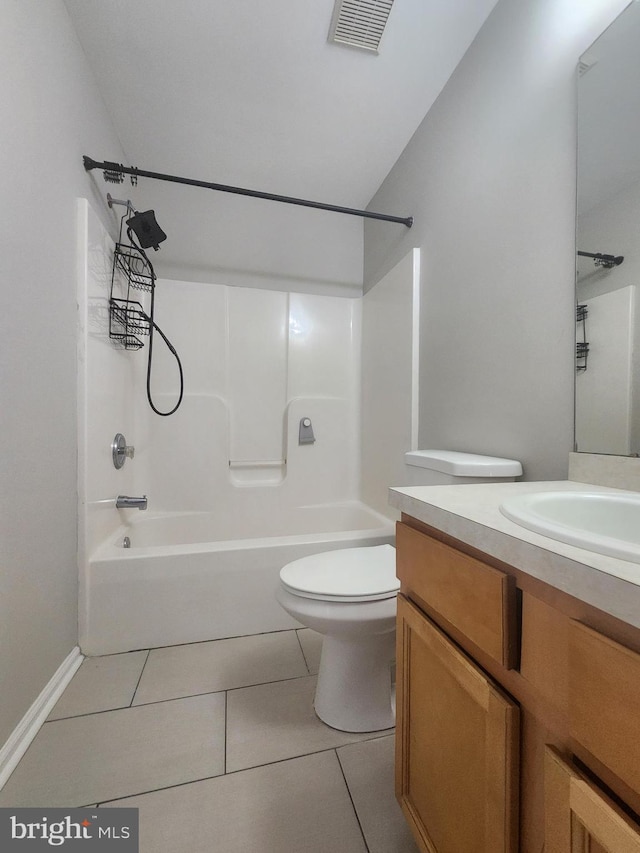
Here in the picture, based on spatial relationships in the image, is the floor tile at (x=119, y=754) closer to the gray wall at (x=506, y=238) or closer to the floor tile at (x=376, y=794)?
the floor tile at (x=376, y=794)

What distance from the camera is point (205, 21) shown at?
1.35m

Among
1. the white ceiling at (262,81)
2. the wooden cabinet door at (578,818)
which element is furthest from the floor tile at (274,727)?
the white ceiling at (262,81)

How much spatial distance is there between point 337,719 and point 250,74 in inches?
99.7

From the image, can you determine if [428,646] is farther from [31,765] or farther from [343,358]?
[343,358]

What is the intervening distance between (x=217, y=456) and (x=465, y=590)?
2030 mm

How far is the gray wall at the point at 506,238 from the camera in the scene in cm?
106

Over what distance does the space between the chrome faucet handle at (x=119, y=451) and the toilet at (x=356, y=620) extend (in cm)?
117

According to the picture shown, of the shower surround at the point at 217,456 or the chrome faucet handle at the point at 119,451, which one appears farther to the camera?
the chrome faucet handle at the point at 119,451

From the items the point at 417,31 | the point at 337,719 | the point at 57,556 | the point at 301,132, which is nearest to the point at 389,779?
the point at 337,719

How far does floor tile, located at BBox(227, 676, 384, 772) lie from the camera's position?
3.40ft

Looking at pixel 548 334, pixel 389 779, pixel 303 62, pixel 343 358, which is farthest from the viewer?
pixel 343 358

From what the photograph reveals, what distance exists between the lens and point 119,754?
1030mm

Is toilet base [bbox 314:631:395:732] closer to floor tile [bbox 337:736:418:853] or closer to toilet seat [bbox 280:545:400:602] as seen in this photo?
floor tile [bbox 337:736:418:853]

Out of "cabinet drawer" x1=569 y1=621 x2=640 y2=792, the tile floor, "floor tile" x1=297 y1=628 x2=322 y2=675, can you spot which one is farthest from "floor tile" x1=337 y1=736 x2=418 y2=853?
"cabinet drawer" x1=569 y1=621 x2=640 y2=792
